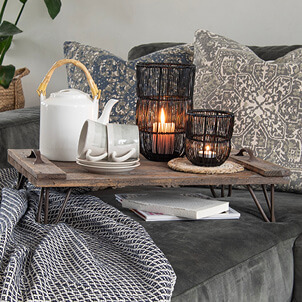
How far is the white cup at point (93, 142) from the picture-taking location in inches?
51.3

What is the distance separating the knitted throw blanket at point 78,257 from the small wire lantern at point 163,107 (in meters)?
0.25

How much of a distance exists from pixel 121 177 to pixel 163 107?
1.04ft

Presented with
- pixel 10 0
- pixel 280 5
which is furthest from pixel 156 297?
pixel 10 0

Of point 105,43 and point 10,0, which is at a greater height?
point 10,0

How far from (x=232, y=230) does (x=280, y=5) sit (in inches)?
54.6

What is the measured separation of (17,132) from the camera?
5.96 ft

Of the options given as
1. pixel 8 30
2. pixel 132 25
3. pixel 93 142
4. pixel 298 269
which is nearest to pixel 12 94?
pixel 8 30

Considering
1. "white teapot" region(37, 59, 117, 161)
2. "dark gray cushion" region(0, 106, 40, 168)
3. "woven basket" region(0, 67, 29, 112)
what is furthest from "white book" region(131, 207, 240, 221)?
"woven basket" region(0, 67, 29, 112)

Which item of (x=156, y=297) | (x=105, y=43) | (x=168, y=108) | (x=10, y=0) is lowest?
(x=156, y=297)

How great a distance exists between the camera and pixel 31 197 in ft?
4.56

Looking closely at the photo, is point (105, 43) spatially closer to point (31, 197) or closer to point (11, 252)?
point (31, 197)

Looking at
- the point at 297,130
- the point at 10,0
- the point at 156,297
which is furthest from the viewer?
the point at 10,0

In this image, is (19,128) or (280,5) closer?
(19,128)

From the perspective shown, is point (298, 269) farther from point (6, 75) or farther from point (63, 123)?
point (6, 75)
